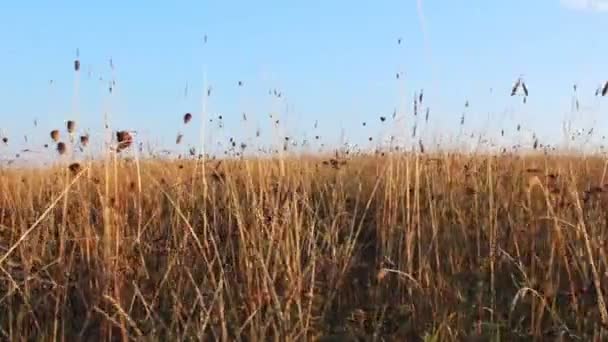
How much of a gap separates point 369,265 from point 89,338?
1.22 meters

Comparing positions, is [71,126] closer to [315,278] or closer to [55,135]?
[55,135]

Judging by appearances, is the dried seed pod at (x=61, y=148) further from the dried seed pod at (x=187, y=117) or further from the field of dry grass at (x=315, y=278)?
the dried seed pod at (x=187, y=117)

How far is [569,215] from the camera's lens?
10.5ft

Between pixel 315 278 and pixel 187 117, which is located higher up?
pixel 187 117

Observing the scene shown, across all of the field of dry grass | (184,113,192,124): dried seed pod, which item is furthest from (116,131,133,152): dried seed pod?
(184,113,192,124): dried seed pod

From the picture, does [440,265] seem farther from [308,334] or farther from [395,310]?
[308,334]

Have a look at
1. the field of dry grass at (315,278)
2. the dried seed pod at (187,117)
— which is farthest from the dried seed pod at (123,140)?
the dried seed pod at (187,117)

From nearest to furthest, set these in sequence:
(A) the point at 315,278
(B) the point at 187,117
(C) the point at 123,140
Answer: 1. (C) the point at 123,140
2. (A) the point at 315,278
3. (B) the point at 187,117

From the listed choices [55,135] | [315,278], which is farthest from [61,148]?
[315,278]

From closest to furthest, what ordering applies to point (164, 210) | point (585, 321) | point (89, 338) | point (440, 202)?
1. point (585, 321)
2. point (89, 338)
3. point (440, 202)
4. point (164, 210)

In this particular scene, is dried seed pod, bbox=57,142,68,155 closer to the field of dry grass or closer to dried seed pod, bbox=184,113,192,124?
the field of dry grass

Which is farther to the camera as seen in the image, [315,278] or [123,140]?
[315,278]

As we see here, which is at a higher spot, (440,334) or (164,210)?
(164,210)

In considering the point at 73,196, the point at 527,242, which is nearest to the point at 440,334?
the point at 527,242
